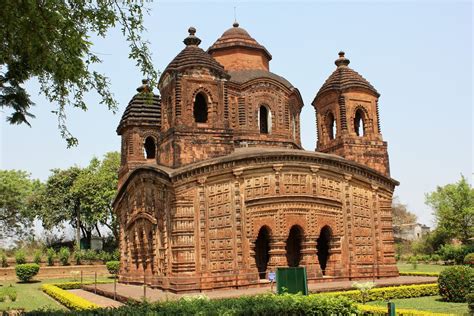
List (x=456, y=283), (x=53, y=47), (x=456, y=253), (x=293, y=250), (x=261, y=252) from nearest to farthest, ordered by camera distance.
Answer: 1. (x=53, y=47)
2. (x=456, y=283)
3. (x=261, y=252)
4. (x=293, y=250)
5. (x=456, y=253)

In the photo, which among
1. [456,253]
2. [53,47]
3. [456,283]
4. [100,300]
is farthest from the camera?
[456,253]

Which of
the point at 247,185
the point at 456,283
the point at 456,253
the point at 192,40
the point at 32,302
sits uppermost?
the point at 192,40

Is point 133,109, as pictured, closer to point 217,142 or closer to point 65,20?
point 217,142

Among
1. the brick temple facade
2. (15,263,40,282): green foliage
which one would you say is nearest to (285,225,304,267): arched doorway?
the brick temple facade

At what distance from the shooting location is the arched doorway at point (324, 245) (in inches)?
716

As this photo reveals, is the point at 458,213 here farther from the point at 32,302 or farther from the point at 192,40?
the point at 32,302

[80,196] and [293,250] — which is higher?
[80,196]

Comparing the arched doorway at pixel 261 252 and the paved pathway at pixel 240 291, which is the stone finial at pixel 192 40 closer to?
the arched doorway at pixel 261 252

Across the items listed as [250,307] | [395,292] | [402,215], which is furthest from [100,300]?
[402,215]

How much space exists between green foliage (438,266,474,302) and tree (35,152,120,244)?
1131 inches

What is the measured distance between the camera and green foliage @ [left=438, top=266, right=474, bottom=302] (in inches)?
541

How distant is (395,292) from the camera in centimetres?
1522

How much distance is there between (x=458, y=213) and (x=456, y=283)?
25811mm

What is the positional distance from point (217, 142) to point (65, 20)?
995cm
